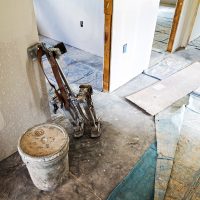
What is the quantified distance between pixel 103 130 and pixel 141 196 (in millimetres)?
726

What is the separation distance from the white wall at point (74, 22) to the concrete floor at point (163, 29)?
1201 millimetres

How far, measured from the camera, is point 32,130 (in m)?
1.43

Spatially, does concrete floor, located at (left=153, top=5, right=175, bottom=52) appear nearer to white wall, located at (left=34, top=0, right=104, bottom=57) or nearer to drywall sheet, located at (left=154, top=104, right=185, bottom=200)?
white wall, located at (left=34, top=0, right=104, bottom=57)

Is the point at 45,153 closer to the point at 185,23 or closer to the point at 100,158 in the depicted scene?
the point at 100,158

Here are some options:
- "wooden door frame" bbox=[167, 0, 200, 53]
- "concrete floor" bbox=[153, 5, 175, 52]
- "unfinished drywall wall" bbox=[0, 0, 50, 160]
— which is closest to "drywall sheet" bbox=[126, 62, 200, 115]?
"wooden door frame" bbox=[167, 0, 200, 53]

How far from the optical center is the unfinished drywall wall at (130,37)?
2.16 m

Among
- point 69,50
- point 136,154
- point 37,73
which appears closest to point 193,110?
point 136,154

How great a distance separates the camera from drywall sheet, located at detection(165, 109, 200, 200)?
4.89 ft

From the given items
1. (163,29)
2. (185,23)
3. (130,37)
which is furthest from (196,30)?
(130,37)

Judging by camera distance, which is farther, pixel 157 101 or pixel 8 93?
pixel 157 101

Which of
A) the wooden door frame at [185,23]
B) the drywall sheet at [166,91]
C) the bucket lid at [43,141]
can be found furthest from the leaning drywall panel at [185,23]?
the bucket lid at [43,141]

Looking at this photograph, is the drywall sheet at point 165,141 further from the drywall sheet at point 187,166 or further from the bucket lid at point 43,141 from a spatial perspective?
the bucket lid at point 43,141

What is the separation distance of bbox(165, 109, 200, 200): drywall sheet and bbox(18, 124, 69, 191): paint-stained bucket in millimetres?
794

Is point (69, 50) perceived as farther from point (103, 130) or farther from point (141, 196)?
point (141, 196)
